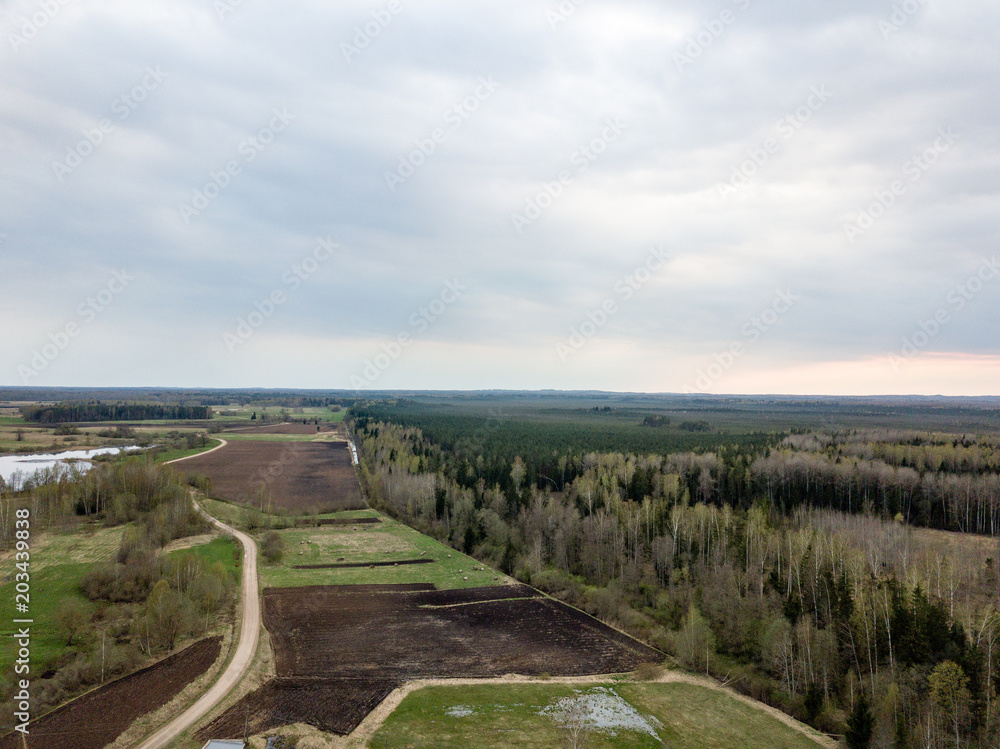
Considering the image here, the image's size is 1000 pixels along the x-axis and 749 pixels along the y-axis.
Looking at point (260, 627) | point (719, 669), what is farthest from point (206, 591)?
point (719, 669)

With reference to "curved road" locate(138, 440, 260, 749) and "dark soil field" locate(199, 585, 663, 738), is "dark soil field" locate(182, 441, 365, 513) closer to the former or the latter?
"curved road" locate(138, 440, 260, 749)

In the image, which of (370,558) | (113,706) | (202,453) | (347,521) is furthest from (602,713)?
(202,453)

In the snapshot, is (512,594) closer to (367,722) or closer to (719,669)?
(719,669)

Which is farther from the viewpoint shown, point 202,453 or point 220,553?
point 202,453

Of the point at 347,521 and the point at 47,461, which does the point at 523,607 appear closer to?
the point at 347,521

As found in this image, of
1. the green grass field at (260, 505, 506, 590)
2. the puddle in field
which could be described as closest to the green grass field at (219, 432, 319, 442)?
the green grass field at (260, 505, 506, 590)

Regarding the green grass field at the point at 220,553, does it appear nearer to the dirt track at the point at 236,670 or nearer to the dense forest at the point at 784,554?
the dirt track at the point at 236,670
